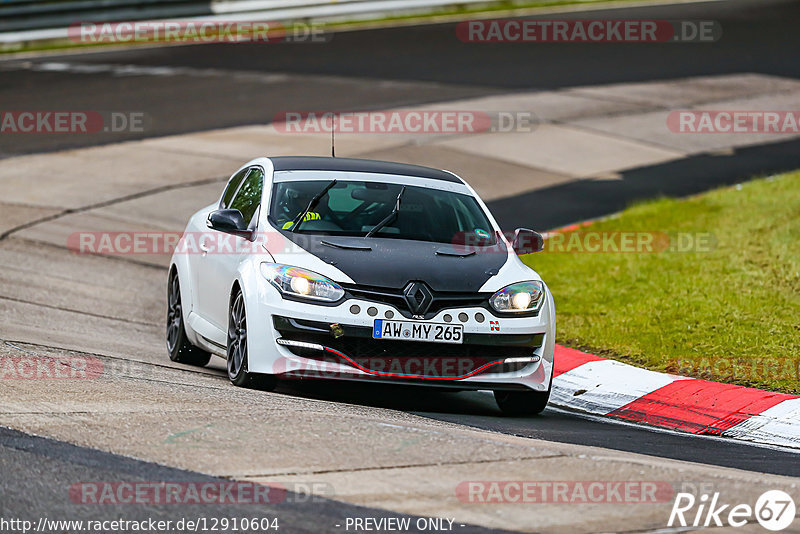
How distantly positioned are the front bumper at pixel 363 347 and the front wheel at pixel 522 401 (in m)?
0.49

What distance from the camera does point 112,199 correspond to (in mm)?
16906

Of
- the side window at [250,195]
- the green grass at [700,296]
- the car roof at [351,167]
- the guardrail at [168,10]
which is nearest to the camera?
the side window at [250,195]

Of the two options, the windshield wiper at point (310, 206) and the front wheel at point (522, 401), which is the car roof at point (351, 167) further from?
the front wheel at point (522, 401)

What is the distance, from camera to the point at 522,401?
28.8 ft

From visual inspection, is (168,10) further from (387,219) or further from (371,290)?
(371,290)

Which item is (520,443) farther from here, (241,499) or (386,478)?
(241,499)

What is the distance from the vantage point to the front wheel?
342 inches

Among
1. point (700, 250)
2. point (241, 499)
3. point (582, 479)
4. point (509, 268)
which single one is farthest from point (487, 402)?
point (700, 250)

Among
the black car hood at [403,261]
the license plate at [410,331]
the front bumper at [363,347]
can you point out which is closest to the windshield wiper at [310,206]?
the black car hood at [403,261]

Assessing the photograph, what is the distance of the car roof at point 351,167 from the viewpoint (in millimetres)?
9609

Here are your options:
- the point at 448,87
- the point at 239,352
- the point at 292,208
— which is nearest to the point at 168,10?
the point at 448,87

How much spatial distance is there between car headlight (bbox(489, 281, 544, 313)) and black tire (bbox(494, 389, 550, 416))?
0.60 metres

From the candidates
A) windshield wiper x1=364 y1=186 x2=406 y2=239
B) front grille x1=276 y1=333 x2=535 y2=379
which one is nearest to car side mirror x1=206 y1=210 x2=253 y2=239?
windshield wiper x1=364 y1=186 x2=406 y2=239

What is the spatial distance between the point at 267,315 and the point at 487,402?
6.83 ft
